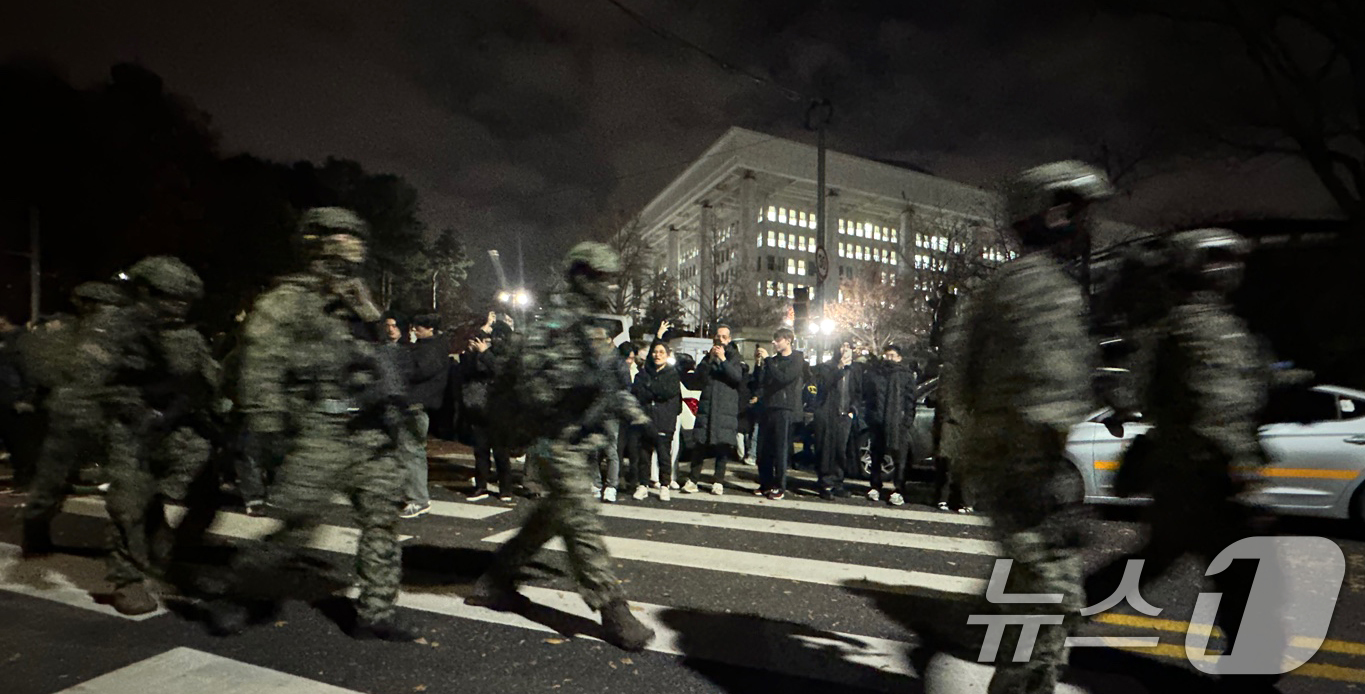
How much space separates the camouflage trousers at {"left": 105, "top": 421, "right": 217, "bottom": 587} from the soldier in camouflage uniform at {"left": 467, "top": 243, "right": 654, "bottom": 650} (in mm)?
2001

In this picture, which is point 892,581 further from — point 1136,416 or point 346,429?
point 346,429

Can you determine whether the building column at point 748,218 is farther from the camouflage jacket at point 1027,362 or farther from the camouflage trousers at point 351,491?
the camouflage jacket at point 1027,362

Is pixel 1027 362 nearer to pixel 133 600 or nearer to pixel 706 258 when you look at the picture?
pixel 133 600

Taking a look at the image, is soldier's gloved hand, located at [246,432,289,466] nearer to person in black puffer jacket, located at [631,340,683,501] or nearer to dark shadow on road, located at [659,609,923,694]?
dark shadow on road, located at [659,609,923,694]

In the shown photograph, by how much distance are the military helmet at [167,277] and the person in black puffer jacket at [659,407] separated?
4774mm

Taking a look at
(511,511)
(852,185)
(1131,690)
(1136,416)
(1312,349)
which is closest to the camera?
(1136,416)

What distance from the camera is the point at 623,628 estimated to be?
13.3 ft

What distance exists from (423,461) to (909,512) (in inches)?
187

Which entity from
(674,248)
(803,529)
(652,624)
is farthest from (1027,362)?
(674,248)

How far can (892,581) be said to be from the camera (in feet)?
18.0

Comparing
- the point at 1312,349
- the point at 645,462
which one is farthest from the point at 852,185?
the point at 645,462

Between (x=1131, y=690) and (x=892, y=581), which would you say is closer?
(x=1131, y=690)

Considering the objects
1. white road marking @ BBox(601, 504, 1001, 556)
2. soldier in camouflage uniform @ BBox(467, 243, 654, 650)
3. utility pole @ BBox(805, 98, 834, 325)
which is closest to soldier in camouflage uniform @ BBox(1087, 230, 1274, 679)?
soldier in camouflage uniform @ BBox(467, 243, 654, 650)

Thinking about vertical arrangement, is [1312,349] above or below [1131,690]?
above
